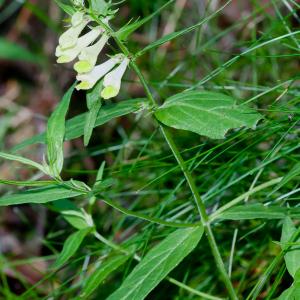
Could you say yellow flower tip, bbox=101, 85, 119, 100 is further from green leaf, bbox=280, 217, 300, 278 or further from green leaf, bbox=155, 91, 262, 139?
green leaf, bbox=280, 217, 300, 278

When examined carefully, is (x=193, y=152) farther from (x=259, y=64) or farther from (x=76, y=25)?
(x=76, y=25)

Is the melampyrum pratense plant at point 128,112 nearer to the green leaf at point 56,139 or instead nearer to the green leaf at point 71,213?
the green leaf at point 56,139

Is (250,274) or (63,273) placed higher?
(63,273)

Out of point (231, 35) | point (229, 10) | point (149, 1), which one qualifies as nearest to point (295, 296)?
point (149, 1)

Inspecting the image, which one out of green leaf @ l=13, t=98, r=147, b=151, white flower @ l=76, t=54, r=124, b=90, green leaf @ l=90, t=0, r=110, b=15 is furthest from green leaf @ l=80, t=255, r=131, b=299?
green leaf @ l=90, t=0, r=110, b=15

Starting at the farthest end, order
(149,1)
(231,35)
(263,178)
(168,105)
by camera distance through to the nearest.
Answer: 1. (231,35)
2. (149,1)
3. (263,178)
4. (168,105)

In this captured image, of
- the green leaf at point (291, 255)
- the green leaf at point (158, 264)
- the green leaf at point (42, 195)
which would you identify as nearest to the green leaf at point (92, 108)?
the green leaf at point (42, 195)
